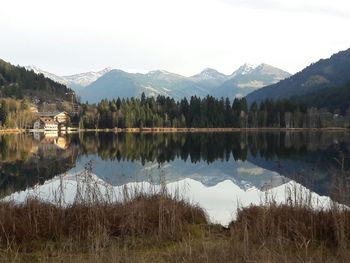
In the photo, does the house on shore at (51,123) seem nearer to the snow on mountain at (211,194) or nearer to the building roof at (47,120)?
the building roof at (47,120)

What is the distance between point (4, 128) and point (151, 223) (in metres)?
157

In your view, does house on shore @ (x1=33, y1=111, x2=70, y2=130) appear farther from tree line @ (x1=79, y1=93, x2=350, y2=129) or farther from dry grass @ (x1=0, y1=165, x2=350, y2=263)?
dry grass @ (x1=0, y1=165, x2=350, y2=263)

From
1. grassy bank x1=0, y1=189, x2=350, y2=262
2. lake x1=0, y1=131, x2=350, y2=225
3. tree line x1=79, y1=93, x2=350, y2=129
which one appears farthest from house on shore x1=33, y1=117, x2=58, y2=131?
grassy bank x1=0, y1=189, x2=350, y2=262

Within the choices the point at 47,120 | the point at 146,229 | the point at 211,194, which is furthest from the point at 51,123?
the point at 146,229

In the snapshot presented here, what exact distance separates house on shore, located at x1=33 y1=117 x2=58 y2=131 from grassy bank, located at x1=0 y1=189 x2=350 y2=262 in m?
178

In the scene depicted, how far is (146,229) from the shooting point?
13.3 metres

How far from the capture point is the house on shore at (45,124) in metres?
188

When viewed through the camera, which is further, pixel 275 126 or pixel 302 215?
pixel 275 126

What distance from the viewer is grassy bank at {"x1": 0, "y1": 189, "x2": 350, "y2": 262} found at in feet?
36.8

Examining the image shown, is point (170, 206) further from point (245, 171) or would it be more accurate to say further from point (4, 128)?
point (4, 128)

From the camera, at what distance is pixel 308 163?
4356cm

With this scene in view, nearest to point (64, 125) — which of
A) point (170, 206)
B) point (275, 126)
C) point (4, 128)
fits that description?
point (4, 128)

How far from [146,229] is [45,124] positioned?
187357 mm

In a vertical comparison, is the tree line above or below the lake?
above
